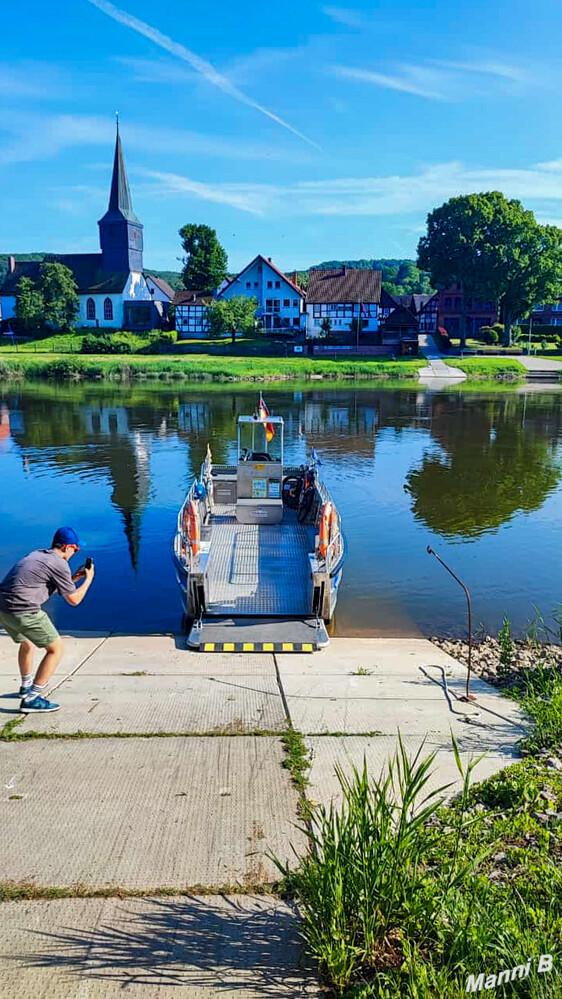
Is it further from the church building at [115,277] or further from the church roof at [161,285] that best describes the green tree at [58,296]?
the church roof at [161,285]

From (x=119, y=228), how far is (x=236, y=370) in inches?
1812

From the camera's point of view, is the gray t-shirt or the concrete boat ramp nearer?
the concrete boat ramp

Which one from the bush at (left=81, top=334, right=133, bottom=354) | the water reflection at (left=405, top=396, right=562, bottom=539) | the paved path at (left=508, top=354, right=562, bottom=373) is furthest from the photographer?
the bush at (left=81, top=334, right=133, bottom=354)

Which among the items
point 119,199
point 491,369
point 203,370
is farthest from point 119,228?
Answer: point 491,369

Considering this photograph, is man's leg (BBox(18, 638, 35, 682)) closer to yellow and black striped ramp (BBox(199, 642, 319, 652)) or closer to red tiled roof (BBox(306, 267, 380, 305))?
yellow and black striped ramp (BBox(199, 642, 319, 652))

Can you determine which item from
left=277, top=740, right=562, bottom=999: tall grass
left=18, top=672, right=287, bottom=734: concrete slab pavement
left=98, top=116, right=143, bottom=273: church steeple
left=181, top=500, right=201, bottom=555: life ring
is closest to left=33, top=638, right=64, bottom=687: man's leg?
left=18, top=672, right=287, bottom=734: concrete slab pavement

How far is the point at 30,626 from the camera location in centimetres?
812

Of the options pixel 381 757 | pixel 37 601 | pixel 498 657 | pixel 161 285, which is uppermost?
pixel 161 285

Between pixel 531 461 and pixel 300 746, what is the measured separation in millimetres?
28973

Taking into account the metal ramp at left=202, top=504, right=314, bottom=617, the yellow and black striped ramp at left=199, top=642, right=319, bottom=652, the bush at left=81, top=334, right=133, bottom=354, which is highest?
the bush at left=81, top=334, right=133, bottom=354

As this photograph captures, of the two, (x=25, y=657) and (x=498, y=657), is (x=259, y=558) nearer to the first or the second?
(x=498, y=657)

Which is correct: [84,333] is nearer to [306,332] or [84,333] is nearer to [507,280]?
[306,332]

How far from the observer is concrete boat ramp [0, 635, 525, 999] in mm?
4680

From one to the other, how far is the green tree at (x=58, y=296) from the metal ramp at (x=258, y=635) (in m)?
99.5
